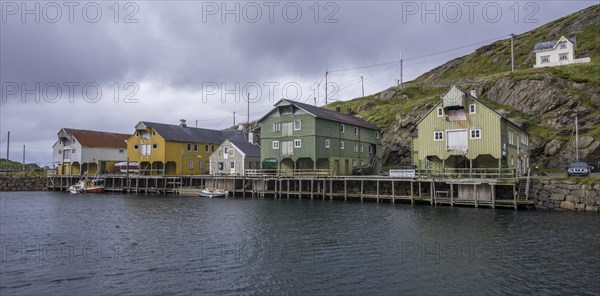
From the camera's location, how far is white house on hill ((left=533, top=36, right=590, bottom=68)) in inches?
3339

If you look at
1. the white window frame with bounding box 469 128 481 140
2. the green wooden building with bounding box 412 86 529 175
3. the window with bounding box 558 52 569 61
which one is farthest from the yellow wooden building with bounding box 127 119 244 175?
the window with bounding box 558 52 569 61

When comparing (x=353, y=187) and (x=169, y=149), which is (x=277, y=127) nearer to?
(x=353, y=187)

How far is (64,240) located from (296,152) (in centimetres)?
3334

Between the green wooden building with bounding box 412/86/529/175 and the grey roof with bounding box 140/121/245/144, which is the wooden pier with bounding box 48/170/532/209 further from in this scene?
the grey roof with bounding box 140/121/245/144

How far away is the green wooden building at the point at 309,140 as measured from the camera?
178ft

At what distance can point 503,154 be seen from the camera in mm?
40688

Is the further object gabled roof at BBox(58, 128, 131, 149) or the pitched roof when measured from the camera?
gabled roof at BBox(58, 128, 131, 149)

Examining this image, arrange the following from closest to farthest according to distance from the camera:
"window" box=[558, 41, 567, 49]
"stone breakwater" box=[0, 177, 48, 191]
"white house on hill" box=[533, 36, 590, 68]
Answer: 1. "stone breakwater" box=[0, 177, 48, 191]
2. "white house on hill" box=[533, 36, 590, 68]
3. "window" box=[558, 41, 567, 49]

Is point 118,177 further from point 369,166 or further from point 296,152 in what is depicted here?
point 369,166

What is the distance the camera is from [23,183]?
78438mm

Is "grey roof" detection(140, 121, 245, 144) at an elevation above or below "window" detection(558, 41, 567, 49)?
below

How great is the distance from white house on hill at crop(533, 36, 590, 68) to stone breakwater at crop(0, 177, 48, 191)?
10561 cm

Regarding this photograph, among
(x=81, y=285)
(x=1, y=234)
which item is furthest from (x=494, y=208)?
(x=1, y=234)

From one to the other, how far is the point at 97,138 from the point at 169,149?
884 inches
